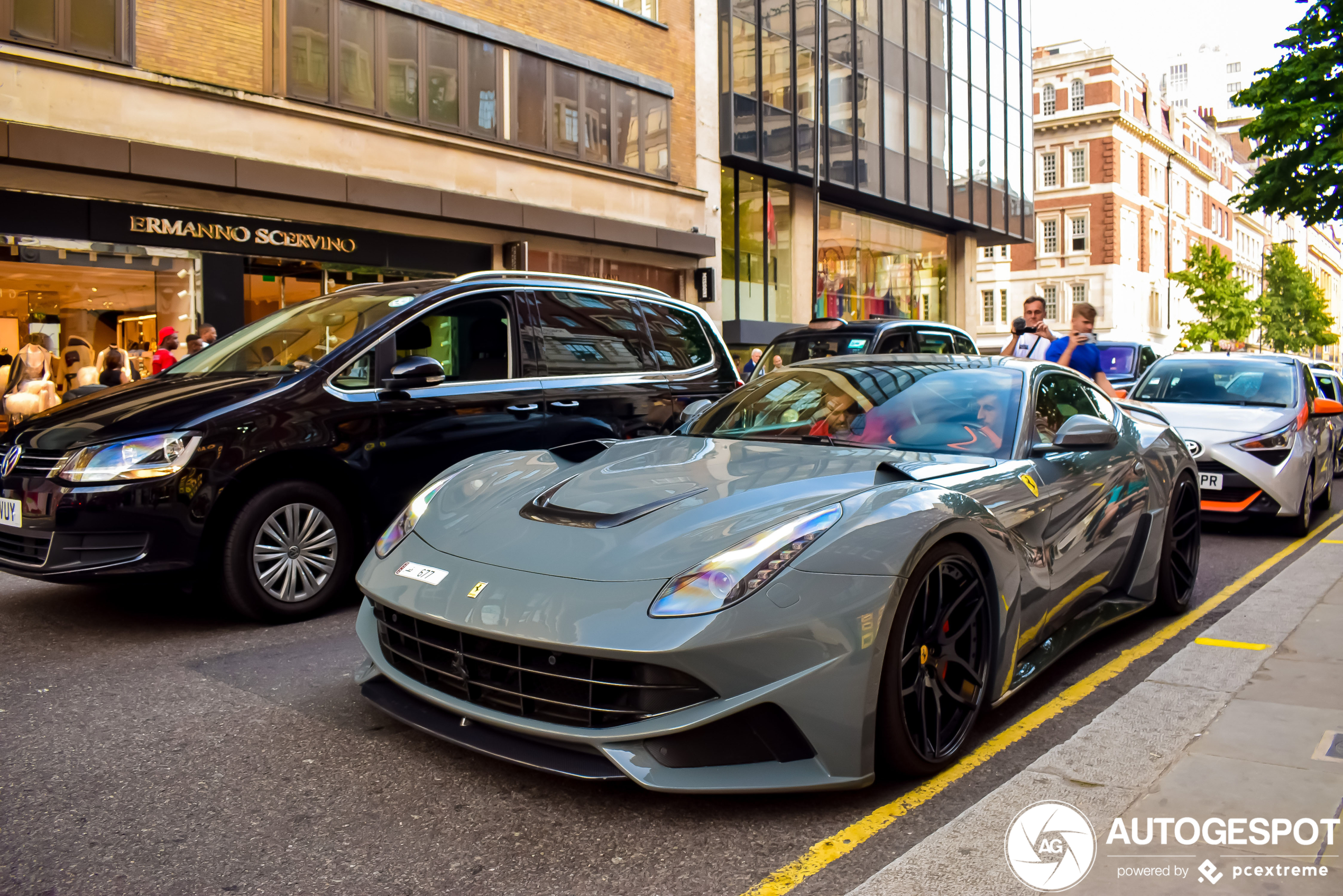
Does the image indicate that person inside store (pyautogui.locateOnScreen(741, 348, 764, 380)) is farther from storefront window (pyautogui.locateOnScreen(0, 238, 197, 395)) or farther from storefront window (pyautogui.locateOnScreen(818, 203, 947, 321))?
storefront window (pyautogui.locateOnScreen(818, 203, 947, 321))

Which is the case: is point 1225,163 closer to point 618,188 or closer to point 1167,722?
point 618,188

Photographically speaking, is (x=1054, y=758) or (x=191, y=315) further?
(x=191, y=315)

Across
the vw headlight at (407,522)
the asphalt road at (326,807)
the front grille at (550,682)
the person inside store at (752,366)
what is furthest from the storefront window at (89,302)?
the front grille at (550,682)

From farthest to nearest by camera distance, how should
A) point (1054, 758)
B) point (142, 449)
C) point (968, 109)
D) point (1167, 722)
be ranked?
point (968, 109), point (142, 449), point (1167, 722), point (1054, 758)

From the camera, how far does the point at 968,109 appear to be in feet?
107

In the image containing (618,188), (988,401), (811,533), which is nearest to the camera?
(811,533)

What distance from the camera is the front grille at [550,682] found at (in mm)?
2744

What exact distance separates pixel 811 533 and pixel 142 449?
10.9 ft

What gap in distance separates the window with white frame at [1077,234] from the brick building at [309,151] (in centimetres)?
4115

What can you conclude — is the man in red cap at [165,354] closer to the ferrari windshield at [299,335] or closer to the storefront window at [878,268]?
the ferrari windshield at [299,335]

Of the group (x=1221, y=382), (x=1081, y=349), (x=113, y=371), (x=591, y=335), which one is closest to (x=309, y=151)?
(x=113, y=371)

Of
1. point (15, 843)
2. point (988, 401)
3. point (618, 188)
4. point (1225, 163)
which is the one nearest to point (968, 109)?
point (618, 188)

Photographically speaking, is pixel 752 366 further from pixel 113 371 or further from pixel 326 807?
pixel 326 807

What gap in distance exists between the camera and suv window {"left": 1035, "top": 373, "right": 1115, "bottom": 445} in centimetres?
438
